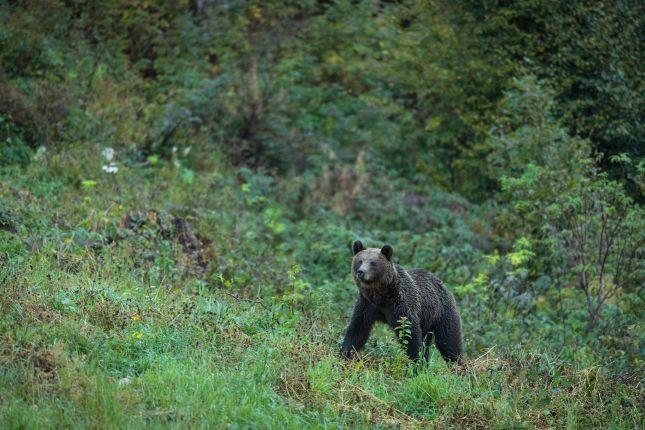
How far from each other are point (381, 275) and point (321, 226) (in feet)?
22.6

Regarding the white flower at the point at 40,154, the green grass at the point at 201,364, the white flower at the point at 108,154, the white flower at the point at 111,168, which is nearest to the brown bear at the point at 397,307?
the green grass at the point at 201,364

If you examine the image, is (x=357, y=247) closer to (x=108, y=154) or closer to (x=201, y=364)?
(x=201, y=364)

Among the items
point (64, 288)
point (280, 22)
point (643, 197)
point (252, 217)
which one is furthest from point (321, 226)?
point (280, 22)

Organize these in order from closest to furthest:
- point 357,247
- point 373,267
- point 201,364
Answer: point 201,364, point 373,267, point 357,247

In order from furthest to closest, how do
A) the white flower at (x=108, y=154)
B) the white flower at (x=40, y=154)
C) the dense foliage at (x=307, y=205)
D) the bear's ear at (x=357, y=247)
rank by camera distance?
1. the white flower at (x=108, y=154)
2. the white flower at (x=40, y=154)
3. the bear's ear at (x=357, y=247)
4. the dense foliage at (x=307, y=205)

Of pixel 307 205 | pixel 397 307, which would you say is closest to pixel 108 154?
pixel 307 205

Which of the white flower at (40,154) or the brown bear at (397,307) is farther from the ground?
the brown bear at (397,307)

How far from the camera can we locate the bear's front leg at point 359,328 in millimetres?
7910

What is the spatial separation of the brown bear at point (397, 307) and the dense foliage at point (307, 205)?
0.32 m

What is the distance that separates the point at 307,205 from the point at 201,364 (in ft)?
30.6

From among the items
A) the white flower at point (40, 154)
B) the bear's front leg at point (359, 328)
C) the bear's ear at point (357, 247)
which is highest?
the bear's ear at point (357, 247)

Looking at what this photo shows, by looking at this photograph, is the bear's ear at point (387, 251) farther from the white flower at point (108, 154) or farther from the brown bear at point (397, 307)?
the white flower at point (108, 154)

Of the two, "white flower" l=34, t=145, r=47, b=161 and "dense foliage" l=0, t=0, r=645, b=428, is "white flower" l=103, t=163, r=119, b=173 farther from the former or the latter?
"white flower" l=34, t=145, r=47, b=161

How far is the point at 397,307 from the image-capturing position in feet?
26.4
